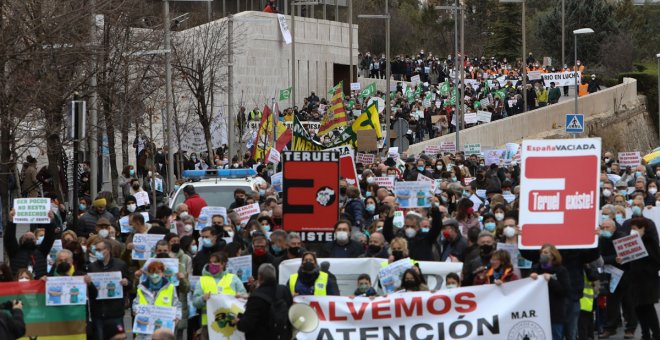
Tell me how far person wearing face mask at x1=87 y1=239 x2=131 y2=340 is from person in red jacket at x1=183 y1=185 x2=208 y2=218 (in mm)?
5243

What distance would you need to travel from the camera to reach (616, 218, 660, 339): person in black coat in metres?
17.3

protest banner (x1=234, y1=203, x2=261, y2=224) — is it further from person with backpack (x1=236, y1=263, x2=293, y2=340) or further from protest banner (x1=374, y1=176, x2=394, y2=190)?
protest banner (x1=374, y1=176, x2=394, y2=190)

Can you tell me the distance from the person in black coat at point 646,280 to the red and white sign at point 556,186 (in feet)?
7.84

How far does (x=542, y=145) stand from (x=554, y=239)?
35.6 inches

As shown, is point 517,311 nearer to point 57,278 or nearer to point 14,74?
point 57,278

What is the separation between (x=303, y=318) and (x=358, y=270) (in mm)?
1843

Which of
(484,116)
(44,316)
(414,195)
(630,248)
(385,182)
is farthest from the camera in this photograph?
(484,116)

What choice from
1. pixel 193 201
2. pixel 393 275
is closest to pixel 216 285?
pixel 393 275

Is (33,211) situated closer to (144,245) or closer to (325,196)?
(144,245)

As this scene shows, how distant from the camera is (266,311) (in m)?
14.0

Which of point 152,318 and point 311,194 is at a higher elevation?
point 311,194

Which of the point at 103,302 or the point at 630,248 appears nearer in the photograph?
the point at 103,302

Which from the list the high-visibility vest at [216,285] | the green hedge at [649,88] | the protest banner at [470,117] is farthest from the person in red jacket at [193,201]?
the green hedge at [649,88]

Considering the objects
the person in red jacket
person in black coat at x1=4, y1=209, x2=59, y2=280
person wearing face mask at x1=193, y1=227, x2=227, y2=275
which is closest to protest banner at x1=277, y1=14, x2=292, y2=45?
the person in red jacket
